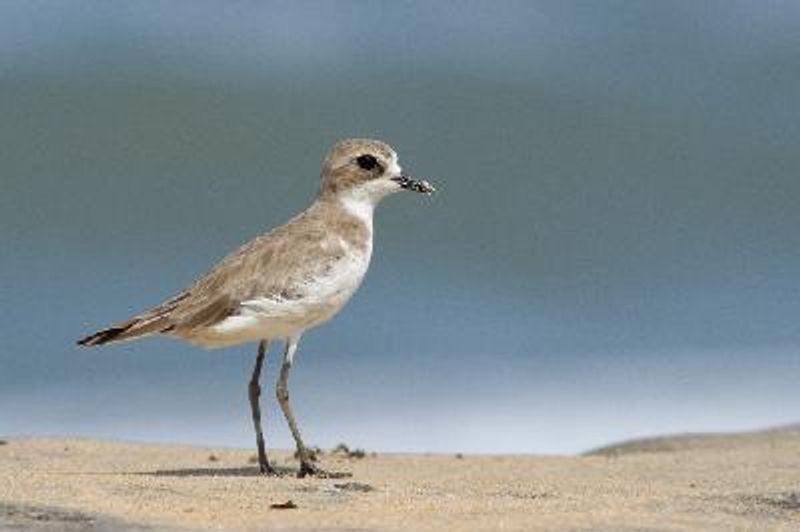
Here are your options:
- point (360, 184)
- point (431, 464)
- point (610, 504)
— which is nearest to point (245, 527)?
point (610, 504)

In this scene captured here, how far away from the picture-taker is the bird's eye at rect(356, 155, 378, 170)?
1045 centimetres

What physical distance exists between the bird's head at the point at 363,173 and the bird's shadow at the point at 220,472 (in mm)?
1461

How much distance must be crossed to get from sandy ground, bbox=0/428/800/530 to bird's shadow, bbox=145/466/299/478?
1 cm

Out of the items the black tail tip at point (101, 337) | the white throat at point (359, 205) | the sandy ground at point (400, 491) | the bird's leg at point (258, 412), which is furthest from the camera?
the white throat at point (359, 205)

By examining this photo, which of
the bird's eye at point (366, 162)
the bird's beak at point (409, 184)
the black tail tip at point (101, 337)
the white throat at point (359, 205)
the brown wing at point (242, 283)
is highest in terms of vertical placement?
the bird's eye at point (366, 162)

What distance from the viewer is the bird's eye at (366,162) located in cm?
1045

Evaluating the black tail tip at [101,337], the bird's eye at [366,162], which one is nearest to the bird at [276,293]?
the black tail tip at [101,337]

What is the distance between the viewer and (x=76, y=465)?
10562 millimetres

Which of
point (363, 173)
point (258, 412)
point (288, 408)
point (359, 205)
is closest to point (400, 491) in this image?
point (288, 408)

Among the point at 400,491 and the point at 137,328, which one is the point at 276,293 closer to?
the point at 137,328

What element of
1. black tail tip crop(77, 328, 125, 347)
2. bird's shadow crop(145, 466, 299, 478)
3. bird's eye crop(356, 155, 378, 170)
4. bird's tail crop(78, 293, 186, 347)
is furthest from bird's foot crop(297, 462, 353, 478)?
bird's eye crop(356, 155, 378, 170)

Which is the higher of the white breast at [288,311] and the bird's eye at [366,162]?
the bird's eye at [366,162]

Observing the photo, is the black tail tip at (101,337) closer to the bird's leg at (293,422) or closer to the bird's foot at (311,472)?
the bird's leg at (293,422)

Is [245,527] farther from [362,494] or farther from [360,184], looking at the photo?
[360,184]
